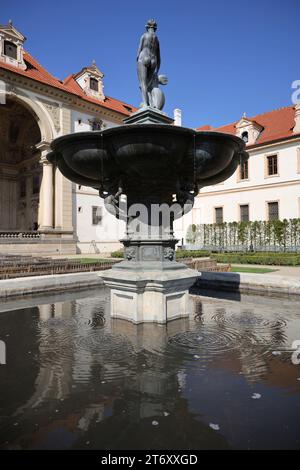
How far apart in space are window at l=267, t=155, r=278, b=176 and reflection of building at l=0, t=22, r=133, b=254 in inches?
588

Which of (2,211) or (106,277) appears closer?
(106,277)

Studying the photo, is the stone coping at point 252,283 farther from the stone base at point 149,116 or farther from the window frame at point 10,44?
the window frame at point 10,44

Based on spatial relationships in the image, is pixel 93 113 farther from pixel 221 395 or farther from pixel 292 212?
pixel 221 395

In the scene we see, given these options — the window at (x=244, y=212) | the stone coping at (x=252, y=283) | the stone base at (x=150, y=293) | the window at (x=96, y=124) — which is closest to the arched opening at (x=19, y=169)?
the window at (x=96, y=124)

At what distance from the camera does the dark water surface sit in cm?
238

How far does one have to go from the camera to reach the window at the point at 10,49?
83.0 ft

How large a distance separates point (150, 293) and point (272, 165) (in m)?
27.8

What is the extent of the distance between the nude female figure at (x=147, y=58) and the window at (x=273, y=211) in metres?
25.6

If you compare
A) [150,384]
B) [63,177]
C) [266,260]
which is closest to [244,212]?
[266,260]

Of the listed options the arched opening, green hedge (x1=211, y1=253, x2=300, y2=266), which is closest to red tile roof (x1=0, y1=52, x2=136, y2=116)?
the arched opening

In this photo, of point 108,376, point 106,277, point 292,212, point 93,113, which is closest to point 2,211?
point 93,113

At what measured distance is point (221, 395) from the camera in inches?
118
